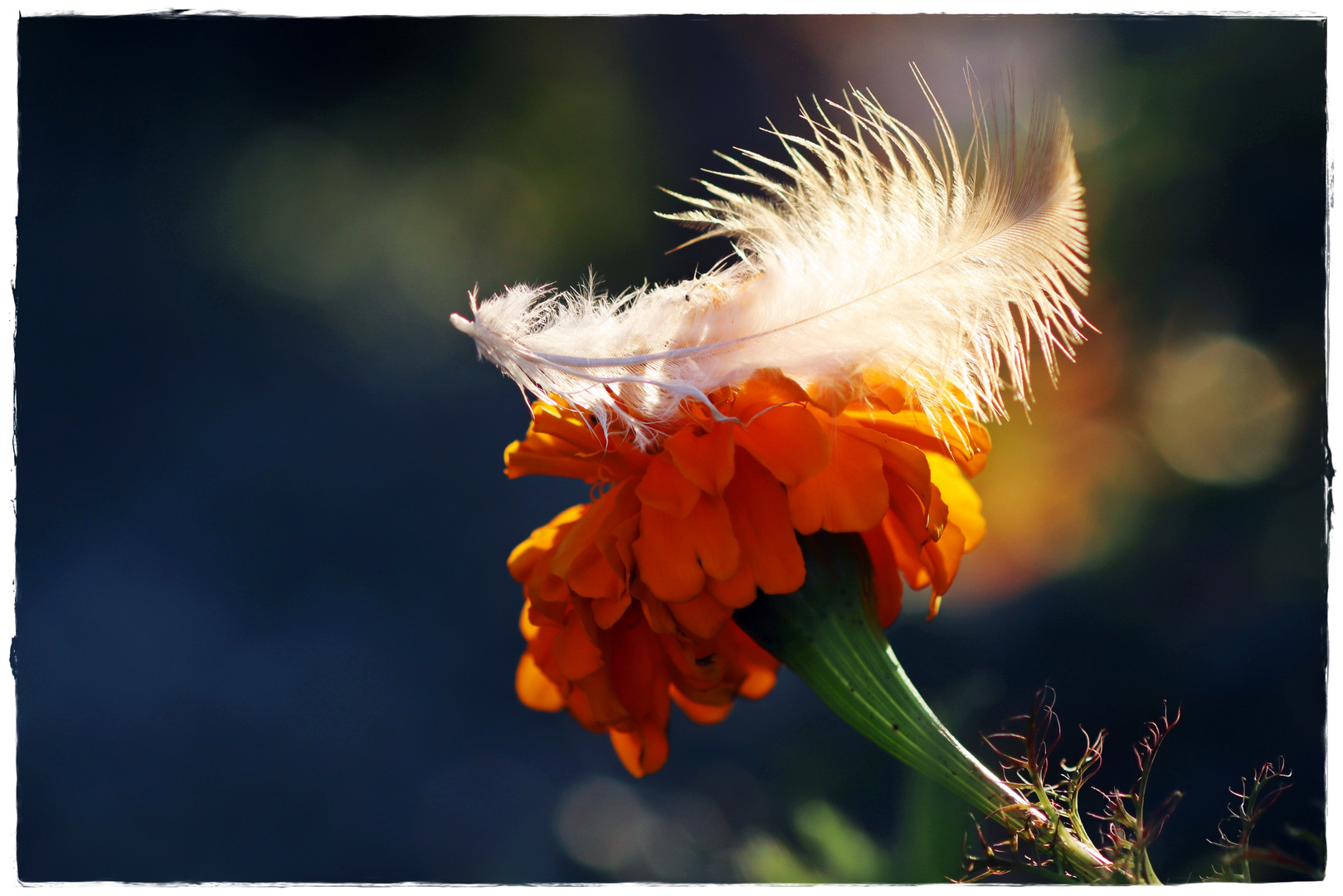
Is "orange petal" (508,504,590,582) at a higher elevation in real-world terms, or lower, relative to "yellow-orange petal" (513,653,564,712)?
higher

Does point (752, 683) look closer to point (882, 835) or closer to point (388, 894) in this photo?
point (388, 894)

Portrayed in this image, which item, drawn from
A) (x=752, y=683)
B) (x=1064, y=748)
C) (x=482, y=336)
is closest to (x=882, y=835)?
(x=1064, y=748)

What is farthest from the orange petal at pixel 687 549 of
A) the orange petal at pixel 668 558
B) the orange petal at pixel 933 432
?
the orange petal at pixel 933 432

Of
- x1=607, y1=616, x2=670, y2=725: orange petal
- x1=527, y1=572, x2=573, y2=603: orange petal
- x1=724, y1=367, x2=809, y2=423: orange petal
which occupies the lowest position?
x1=607, y1=616, x2=670, y2=725: orange petal

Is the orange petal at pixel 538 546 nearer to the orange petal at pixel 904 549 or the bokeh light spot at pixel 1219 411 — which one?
the orange petal at pixel 904 549

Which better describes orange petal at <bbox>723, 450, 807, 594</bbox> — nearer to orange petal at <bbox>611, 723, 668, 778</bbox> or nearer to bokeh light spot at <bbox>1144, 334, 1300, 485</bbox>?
orange petal at <bbox>611, 723, 668, 778</bbox>

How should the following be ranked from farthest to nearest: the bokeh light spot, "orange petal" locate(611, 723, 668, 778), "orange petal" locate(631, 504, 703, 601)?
the bokeh light spot
"orange petal" locate(611, 723, 668, 778)
"orange petal" locate(631, 504, 703, 601)

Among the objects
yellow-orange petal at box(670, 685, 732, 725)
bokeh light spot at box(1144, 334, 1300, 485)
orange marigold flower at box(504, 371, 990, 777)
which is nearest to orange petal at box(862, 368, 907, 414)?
orange marigold flower at box(504, 371, 990, 777)
